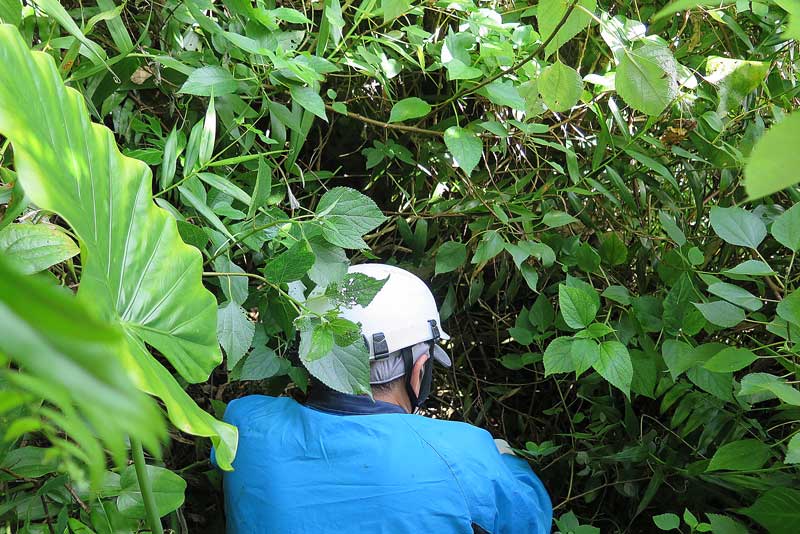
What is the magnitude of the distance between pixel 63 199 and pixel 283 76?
773mm

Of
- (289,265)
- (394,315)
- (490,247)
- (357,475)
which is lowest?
(357,475)

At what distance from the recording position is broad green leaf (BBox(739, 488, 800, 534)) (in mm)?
1145

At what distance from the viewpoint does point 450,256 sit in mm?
1521

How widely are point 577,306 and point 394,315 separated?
35cm

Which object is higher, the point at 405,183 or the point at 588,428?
the point at 405,183

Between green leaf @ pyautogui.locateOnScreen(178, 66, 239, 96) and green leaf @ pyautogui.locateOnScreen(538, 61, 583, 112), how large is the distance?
1.67 feet

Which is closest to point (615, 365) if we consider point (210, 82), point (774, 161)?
point (210, 82)

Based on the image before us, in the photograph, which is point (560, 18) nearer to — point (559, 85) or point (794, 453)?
point (559, 85)

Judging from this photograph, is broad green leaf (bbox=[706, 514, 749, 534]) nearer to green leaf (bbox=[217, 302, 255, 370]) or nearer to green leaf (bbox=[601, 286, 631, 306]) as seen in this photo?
green leaf (bbox=[601, 286, 631, 306])

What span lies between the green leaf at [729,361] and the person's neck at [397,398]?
1.99ft

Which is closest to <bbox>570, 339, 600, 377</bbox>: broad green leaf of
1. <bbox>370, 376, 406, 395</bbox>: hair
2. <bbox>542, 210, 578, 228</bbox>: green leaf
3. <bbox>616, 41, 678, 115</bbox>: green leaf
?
<bbox>542, 210, 578, 228</bbox>: green leaf

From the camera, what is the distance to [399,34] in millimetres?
1407

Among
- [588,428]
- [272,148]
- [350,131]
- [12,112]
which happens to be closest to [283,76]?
[272,148]

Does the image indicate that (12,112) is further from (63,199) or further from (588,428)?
(588,428)
